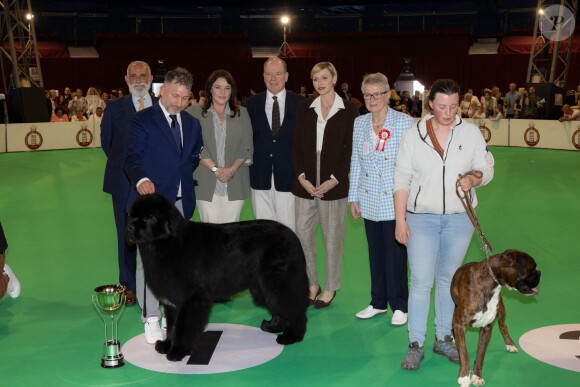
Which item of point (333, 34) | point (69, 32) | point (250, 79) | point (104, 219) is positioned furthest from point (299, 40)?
point (104, 219)

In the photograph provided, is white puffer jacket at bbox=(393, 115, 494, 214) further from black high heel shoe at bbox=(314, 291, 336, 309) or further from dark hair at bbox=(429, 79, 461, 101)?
black high heel shoe at bbox=(314, 291, 336, 309)

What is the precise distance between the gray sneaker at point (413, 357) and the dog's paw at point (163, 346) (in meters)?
1.61

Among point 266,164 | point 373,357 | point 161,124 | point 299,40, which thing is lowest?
point 373,357

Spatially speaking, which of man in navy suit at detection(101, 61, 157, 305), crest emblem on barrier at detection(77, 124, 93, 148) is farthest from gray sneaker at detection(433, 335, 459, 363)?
crest emblem on barrier at detection(77, 124, 93, 148)

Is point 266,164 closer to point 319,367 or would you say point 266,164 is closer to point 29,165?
point 319,367

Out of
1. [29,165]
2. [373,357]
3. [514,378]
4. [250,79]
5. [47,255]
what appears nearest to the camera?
[514,378]

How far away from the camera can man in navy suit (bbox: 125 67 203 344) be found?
14.5ft

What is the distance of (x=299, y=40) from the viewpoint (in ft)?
108

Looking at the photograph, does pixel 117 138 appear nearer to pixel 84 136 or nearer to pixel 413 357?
pixel 413 357

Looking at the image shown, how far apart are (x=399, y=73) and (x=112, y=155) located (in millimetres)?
26784

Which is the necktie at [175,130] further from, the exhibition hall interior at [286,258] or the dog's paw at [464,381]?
the dog's paw at [464,381]

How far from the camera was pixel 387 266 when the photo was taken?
5082 millimetres

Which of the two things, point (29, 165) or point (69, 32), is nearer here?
point (29, 165)

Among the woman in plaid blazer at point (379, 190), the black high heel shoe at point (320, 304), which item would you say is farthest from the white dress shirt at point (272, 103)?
the black high heel shoe at point (320, 304)
